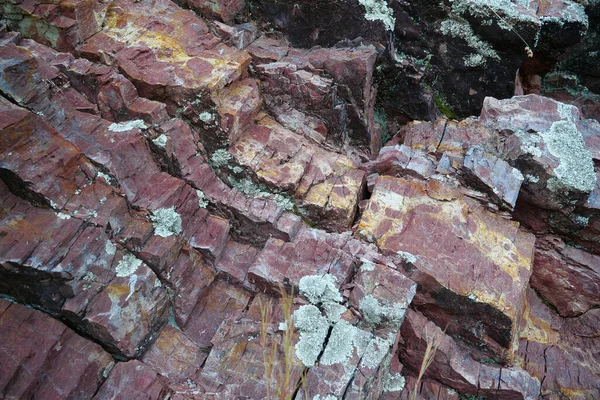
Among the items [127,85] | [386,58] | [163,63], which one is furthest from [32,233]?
[386,58]

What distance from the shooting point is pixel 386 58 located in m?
6.47

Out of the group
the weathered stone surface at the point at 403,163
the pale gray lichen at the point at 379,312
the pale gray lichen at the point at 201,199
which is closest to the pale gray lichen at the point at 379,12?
the weathered stone surface at the point at 403,163

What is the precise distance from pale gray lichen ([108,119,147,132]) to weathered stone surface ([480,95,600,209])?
170 inches

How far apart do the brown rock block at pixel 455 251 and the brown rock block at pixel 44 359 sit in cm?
296

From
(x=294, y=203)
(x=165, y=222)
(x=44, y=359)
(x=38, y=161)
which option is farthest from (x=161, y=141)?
(x=44, y=359)

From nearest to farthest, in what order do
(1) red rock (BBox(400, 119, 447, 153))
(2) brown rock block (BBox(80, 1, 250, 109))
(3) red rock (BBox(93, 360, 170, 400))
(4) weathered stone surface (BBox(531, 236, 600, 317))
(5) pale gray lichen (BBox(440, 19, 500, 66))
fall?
(3) red rock (BBox(93, 360, 170, 400))
(2) brown rock block (BBox(80, 1, 250, 109))
(4) weathered stone surface (BBox(531, 236, 600, 317))
(1) red rock (BBox(400, 119, 447, 153))
(5) pale gray lichen (BBox(440, 19, 500, 66))

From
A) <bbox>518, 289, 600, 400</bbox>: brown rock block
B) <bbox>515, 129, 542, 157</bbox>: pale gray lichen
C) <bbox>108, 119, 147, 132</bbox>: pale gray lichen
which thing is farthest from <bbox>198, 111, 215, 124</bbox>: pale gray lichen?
<bbox>518, 289, 600, 400</bbox>: brown rock block

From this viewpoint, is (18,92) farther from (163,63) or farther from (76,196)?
(163,63)

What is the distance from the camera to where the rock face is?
406 cm

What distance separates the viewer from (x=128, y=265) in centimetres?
436

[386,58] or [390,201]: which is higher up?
[386,58]

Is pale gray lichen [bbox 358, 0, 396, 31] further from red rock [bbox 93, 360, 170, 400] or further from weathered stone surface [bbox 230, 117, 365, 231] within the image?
red rock [bbox 93, 360, 170, 400]

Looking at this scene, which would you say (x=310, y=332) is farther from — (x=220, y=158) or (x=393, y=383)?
(x=220, y=158)

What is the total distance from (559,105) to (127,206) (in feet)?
18.1
